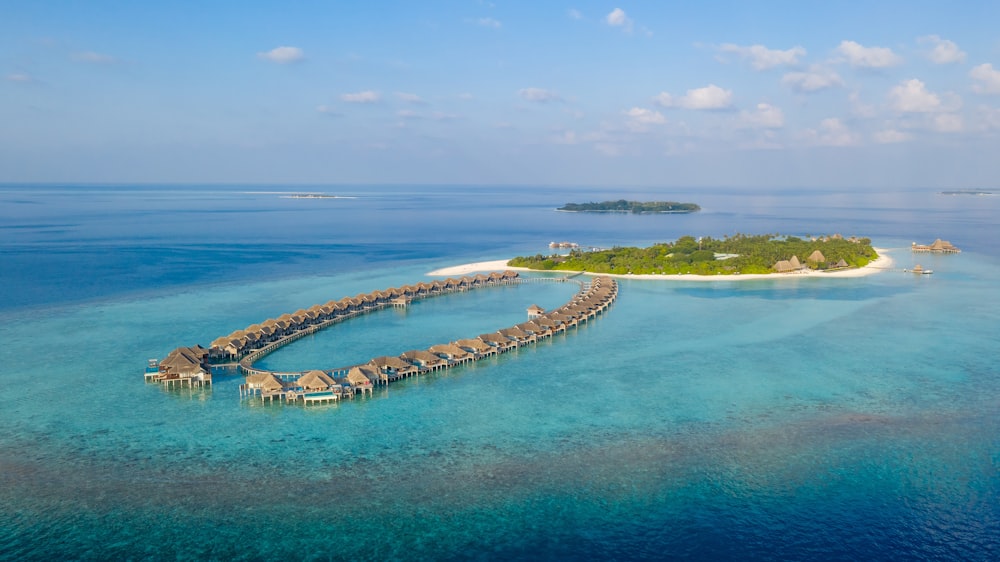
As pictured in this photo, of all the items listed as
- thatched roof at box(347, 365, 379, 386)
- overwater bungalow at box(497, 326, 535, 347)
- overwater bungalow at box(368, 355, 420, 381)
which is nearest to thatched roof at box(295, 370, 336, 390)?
thatched roof at box(347, 365, 379, 386)

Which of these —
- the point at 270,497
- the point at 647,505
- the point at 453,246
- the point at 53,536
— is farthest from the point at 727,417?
the point at 453,246

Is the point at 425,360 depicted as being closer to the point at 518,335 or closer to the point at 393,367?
the point at 393,367

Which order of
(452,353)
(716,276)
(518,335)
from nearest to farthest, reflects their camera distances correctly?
(452,353)
(518,335)
(716,276)

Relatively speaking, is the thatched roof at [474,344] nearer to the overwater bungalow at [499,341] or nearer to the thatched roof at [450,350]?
the thatched roof at [450,350]

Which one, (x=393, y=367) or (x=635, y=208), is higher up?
(x=635, y=208)

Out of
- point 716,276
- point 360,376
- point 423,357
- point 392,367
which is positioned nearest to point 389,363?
point 392,367

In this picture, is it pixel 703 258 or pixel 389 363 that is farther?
pixel 703 258

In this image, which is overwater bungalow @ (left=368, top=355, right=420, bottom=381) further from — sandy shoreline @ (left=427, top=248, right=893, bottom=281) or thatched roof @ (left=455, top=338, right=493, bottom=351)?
sandy shoreline @ (left=427, top=248, right=893, bottom=281)

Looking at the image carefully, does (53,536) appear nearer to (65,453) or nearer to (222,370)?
(65,453)
